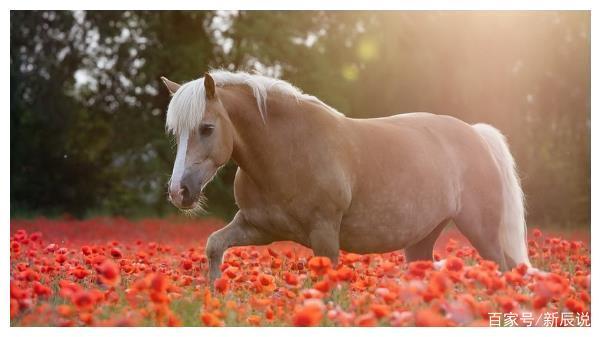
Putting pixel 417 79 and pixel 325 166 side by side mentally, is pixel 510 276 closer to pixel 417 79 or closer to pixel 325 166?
pixel 325 166

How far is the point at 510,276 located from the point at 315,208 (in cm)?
150

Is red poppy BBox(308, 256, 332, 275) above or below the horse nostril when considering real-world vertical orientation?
below

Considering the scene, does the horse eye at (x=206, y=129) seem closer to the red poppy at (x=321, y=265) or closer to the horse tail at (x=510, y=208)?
the red poppy at (x=321, y=265)

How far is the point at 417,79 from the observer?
41.9 ft

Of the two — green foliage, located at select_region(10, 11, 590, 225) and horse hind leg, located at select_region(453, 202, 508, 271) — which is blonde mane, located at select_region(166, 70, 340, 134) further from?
green foliage, located at select_region(10, 11, 590, 225)

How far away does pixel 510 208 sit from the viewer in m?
6.05

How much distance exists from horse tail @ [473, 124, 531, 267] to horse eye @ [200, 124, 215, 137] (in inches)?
115

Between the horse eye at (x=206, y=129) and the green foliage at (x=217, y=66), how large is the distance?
18.2 feet

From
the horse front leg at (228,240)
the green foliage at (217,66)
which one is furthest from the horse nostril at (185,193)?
the green foliage at (217,66)

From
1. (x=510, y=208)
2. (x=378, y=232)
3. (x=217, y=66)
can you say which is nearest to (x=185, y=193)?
(x=378, y=232)

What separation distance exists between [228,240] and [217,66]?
238 inches

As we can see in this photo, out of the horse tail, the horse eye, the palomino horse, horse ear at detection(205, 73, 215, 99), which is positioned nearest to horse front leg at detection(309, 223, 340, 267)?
the palomino horse

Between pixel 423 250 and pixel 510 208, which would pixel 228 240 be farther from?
pixel 510 208

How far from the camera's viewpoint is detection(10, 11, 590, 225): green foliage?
10492mm
